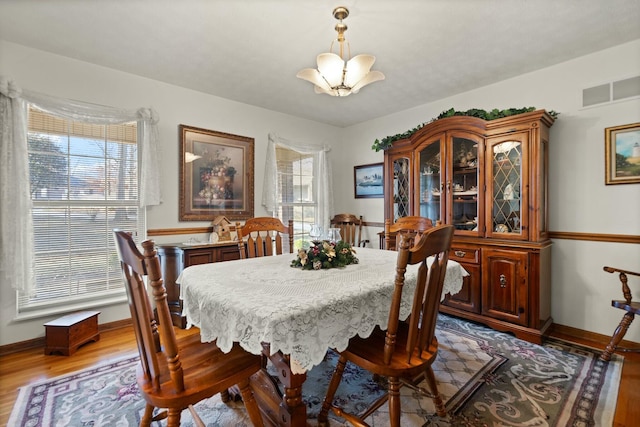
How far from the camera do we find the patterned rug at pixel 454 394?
158 cm

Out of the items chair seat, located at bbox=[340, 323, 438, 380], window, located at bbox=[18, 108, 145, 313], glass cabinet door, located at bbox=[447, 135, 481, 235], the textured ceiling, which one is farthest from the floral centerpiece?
window, located at bbox=[18, 108, 145, 313]

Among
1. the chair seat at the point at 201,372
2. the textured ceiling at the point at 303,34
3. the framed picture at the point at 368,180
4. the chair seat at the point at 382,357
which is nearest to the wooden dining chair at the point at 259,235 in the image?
the chair seat at the point at 201,372

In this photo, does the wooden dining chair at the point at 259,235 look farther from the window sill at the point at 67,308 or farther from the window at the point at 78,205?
the window sill at the point at 67,308

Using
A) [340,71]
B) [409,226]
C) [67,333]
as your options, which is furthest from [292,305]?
[67,333]

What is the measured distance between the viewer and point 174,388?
1079 mm

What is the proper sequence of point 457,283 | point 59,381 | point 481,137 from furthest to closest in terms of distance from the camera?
point 481,137, point 59,381, point 457,283

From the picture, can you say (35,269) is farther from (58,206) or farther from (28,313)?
(58,206)

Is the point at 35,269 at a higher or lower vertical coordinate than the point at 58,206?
lower

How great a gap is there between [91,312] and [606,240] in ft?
15.0

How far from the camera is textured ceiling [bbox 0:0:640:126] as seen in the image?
1928mm

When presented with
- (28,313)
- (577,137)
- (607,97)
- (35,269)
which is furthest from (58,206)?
(607,97)

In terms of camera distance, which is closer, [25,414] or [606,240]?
[25,414]

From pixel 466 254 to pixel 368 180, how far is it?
1941 mm

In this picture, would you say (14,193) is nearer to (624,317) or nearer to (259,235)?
(259,235)
